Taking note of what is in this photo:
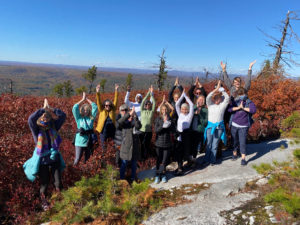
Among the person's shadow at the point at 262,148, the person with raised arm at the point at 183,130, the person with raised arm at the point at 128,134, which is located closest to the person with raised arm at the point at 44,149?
the person with raised arm at the point at 128,134

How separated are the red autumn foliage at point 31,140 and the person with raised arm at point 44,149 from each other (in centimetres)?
33

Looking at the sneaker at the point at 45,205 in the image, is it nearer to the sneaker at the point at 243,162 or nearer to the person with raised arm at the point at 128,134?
the person with raised arm at the point at 128,134

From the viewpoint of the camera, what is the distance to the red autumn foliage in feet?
11.3

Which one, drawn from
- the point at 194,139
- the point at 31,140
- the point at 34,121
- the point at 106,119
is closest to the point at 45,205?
the point at 34,121

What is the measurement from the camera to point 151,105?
4.85 m

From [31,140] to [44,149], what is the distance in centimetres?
151

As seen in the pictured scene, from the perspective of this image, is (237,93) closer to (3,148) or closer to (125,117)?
(125,117)

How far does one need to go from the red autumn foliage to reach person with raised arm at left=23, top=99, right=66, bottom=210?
332 millimetres

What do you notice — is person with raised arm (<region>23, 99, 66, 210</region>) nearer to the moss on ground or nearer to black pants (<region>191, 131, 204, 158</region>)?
the moss on ground

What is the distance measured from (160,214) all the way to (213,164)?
239cm

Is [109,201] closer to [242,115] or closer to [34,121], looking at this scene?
[34,121]

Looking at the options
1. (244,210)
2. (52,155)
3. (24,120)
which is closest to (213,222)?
(244,210)

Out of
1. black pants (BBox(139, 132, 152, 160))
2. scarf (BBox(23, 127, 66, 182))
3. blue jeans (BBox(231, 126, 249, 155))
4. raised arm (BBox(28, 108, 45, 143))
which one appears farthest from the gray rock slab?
raised arm (BBox(28, 108, 45, 143))

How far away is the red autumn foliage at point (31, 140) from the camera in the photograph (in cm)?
343
